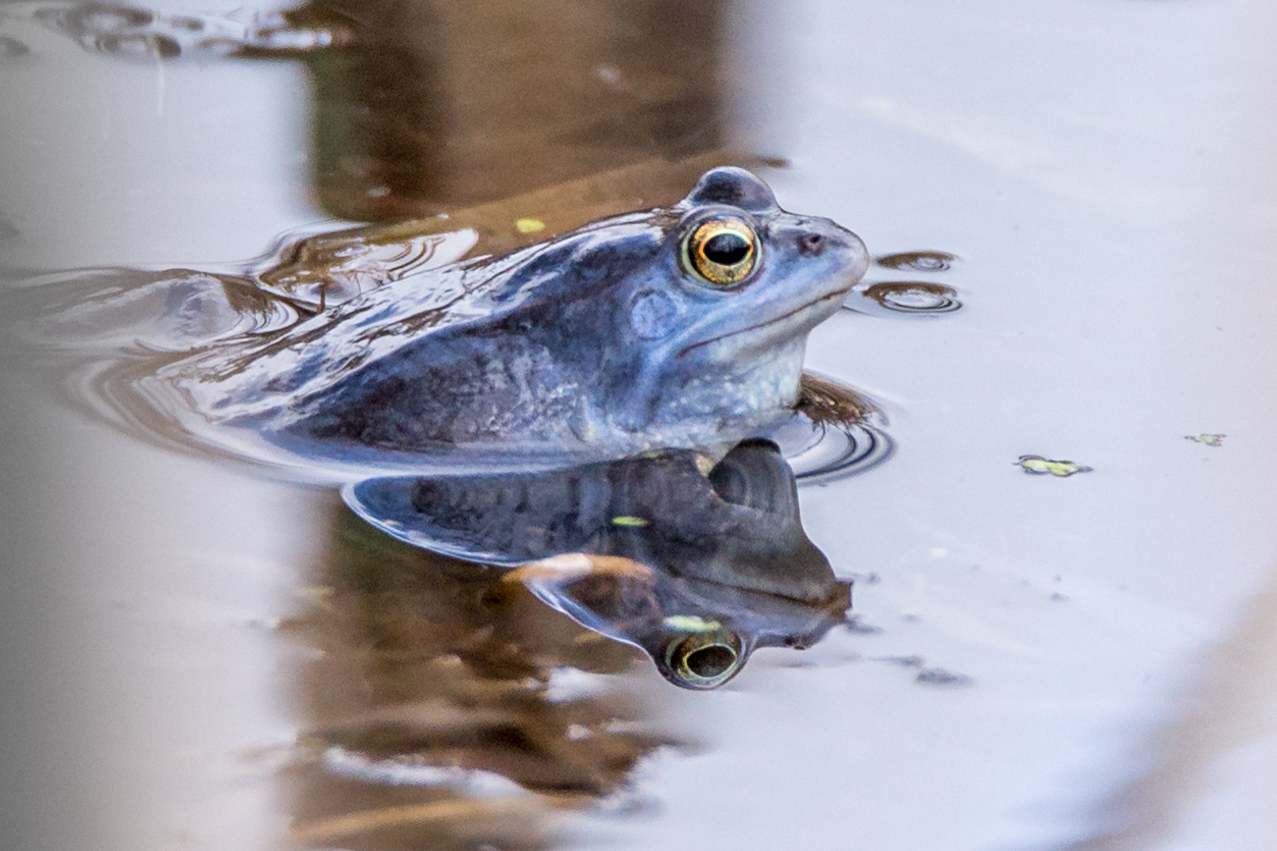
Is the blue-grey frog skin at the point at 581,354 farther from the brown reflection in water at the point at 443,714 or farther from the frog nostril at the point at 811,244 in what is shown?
the brown reflection in water at the point at 443,714

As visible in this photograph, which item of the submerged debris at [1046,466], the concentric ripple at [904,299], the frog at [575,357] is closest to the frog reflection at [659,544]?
the frog at [575,357]

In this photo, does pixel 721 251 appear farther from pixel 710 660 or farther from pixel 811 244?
pixel 710 660

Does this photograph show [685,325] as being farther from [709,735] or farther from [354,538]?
[709,735]

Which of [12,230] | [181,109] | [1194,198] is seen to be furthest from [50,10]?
[1194,198]

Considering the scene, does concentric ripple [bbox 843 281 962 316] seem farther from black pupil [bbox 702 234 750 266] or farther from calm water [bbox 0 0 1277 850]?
black pupil [bbox 702 234 750 266]

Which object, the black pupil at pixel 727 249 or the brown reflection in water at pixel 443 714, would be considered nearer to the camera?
the brown reflection in water at pixel 443 714

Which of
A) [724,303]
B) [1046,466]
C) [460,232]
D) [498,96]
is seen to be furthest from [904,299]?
[498,96]
